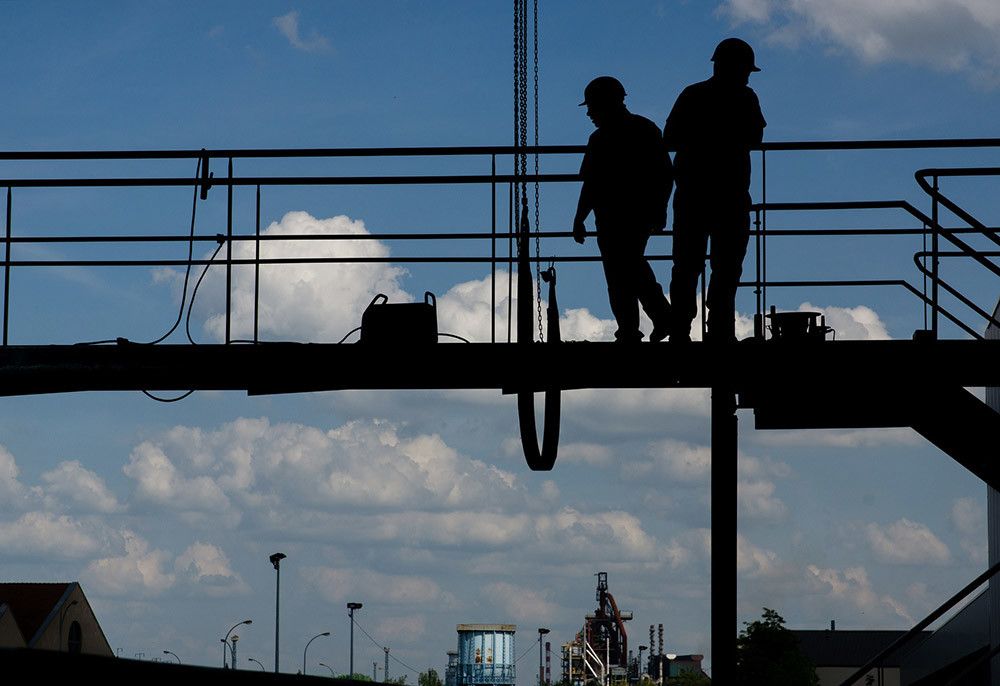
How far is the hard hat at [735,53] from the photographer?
1029 centimetres

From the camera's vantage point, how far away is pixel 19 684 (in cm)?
575

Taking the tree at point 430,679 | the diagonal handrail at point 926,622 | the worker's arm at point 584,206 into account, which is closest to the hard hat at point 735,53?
the worker's arm at point 584,206

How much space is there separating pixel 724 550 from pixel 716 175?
2.79 metres

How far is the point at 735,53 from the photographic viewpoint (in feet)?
33.8

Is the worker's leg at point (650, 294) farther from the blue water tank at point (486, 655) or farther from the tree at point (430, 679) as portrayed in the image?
the tree at point (430, 679)

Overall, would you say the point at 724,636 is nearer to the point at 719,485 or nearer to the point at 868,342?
the point at 719,485

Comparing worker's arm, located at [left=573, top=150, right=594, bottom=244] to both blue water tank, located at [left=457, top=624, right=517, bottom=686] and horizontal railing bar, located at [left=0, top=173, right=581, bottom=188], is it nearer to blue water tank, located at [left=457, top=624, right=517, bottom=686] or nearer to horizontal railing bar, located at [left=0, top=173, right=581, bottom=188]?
horizontal railing bar, located at [left=0, top=173, right=581, bottom=188]

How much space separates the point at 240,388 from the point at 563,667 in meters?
110

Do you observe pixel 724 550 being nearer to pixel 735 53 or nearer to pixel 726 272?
pixel 726 272

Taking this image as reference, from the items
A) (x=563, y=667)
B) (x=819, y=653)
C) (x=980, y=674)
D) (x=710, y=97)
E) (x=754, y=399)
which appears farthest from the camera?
(x=819, y=653)

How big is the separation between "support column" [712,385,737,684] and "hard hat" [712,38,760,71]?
2379mm

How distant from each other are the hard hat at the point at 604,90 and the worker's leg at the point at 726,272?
1.23m

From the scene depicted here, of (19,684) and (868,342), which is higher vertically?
(868,342)

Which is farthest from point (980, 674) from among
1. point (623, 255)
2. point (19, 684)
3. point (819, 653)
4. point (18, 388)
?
point (819, 653)
